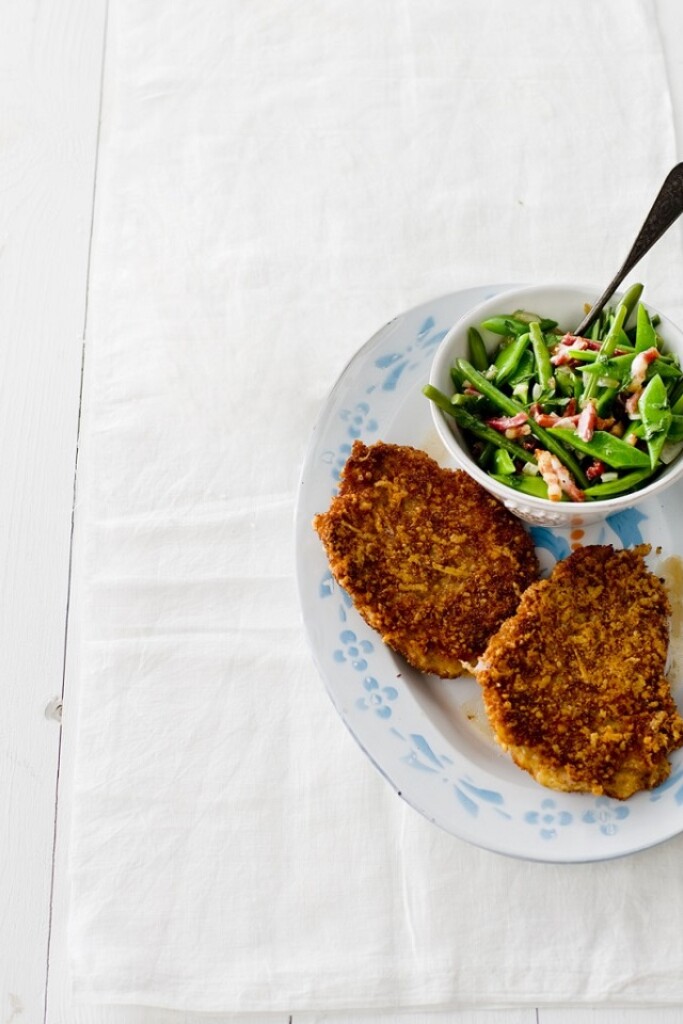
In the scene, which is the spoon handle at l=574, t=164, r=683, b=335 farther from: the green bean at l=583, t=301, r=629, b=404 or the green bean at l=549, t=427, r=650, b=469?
the green bean at l=549, t=427, r=650, b=469

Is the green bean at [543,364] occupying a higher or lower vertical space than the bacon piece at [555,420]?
higher

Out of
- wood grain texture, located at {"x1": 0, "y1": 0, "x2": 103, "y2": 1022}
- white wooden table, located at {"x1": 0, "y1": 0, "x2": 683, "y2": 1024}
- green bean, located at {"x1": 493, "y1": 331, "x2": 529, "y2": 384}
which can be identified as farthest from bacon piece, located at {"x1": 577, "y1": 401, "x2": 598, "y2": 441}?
wood grain texture, located at {"x1": 0, "y1": 0, "x2": 103, "y2": 1022}

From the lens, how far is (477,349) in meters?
2.72

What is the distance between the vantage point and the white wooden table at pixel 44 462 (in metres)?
2.71

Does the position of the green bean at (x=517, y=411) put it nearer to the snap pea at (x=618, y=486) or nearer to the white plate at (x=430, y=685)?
the snap pea at (x=618, y=486)

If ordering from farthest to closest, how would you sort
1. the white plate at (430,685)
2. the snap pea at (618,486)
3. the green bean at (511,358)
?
the green bean at (511,358) < the snap pea at (618,486) < the white plate at (430,685)

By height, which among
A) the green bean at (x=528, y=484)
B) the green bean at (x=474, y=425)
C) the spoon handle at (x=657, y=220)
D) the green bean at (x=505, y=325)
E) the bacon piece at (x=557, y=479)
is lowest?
the green bean at (x=528, y=484)

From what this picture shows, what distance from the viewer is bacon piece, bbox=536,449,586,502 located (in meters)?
2.54

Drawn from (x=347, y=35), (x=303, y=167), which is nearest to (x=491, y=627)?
(x=303, y=167)

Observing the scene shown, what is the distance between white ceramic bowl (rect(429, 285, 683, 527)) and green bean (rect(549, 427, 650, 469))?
75mm

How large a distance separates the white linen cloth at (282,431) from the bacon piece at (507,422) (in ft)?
2.38

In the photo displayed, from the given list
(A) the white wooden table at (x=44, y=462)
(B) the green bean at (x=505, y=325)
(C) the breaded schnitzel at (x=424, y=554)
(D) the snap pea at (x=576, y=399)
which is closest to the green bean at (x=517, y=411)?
(D) the snap pea at (x=576, y=399)

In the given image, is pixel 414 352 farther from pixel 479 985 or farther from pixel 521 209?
pixel 479 985

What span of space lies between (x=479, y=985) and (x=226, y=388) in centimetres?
193
